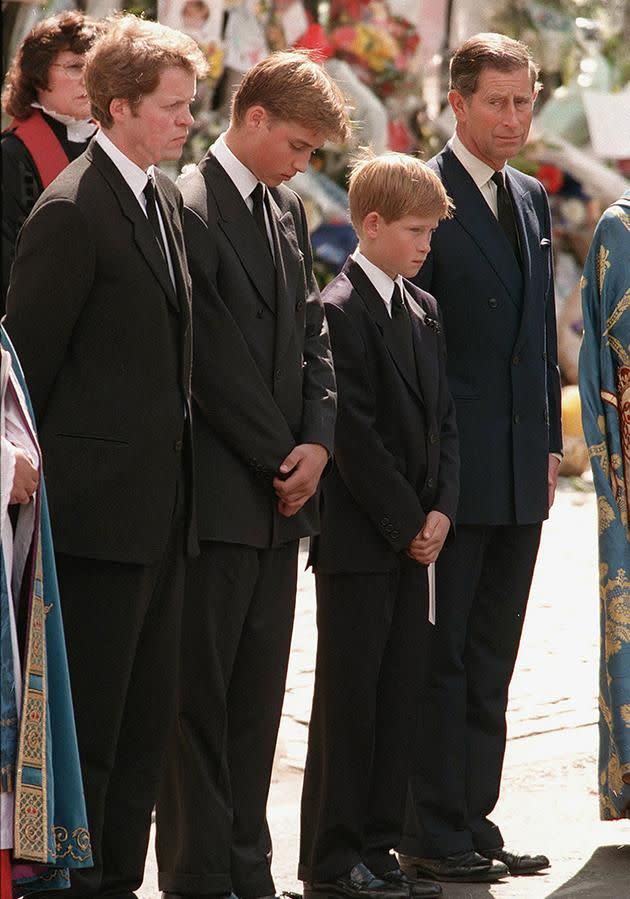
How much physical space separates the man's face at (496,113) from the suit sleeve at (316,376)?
0.68m

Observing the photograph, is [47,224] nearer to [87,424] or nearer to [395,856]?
[87,424]

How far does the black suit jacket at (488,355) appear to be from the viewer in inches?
177

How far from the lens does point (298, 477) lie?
385 cm

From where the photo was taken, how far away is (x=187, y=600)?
3.83 m

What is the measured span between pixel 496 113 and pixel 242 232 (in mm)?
967

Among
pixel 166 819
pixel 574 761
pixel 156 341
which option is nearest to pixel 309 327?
pixel 156 341

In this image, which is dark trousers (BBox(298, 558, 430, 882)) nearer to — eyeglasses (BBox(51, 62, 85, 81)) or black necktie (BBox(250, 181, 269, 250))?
black necktie (BBox(250, 181, 269, 250))

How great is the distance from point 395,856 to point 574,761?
4.24 ft

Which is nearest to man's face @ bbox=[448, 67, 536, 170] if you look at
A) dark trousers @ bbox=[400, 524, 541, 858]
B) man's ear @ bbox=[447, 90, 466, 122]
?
man's ear @ bbox=[447, 90, 466, 122]

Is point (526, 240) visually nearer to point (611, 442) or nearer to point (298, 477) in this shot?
point (611, 442)

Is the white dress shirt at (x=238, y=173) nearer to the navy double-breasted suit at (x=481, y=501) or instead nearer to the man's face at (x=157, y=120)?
the man's face at (x=157, y=120)

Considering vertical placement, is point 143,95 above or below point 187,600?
above

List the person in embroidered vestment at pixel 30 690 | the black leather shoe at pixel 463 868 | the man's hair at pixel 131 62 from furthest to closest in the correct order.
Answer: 1. the black leather shoe at pixel 463 868
2. the man's hair at pixel 131 62
3. the person in embroidered vestment at pixel 30 690

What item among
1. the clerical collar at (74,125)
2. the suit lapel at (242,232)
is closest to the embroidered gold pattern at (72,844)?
the suit lapel at (242,232)
